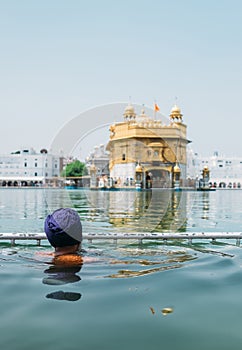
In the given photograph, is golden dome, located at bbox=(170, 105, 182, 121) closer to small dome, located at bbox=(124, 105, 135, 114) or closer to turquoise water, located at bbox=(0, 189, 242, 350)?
small dome, located at bbox=(124, 105, 135, 114)

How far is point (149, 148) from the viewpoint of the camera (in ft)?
208

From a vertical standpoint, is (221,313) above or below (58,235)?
below

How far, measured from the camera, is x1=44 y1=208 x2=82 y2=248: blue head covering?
4.03 meters

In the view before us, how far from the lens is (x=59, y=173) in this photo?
3696 inches

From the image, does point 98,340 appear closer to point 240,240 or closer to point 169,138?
point 240,240

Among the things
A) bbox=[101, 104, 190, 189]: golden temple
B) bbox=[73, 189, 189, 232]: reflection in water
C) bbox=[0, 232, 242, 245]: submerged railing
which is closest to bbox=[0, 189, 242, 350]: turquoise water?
bbox=[0, 232, 242, 245]: submerged railing

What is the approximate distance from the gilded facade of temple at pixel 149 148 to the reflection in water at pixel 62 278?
184ft

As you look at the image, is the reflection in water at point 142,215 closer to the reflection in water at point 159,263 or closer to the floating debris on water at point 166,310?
the reflection in water at point 159,263

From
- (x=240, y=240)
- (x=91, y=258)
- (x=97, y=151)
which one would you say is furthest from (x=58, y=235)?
(x=97, y=151)

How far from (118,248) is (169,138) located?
5914cm

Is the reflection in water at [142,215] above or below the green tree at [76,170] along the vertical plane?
below

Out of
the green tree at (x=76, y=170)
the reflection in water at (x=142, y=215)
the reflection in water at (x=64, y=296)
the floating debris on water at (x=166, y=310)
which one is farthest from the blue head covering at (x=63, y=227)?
the green tree at (x=76, y=170)

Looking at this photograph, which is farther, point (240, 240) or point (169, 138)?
point (169, 138)

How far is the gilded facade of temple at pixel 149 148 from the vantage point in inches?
2477
